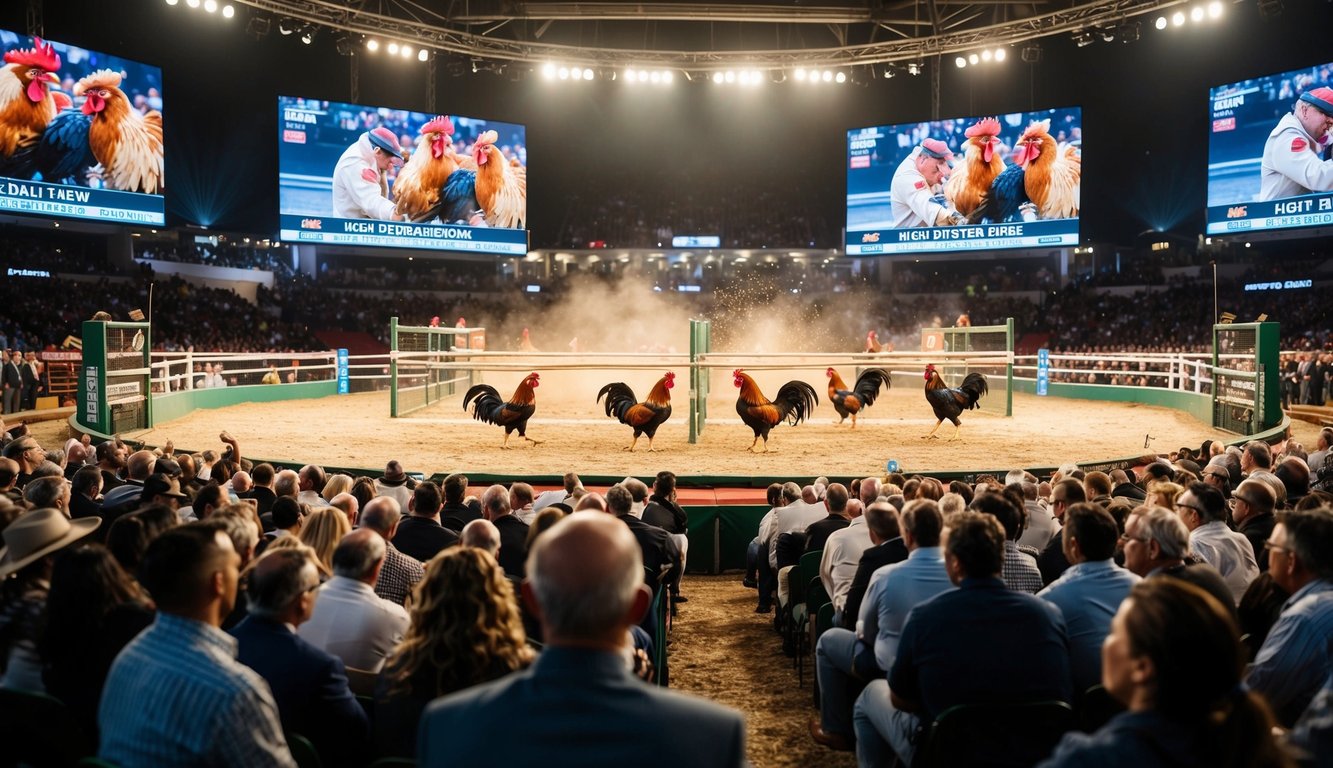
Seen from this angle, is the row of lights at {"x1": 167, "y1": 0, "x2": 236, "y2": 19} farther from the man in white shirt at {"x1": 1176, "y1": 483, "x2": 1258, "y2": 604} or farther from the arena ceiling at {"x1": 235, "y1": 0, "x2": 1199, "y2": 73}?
the man in white shirt at {"x1": 1176, "y1": 483, "x2": 1258, "y2": 604}

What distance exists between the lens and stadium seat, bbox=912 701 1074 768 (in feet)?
8.98

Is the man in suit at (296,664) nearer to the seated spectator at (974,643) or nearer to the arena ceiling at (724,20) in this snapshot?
the seated spectator at (974,643)

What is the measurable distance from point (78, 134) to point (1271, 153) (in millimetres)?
29049

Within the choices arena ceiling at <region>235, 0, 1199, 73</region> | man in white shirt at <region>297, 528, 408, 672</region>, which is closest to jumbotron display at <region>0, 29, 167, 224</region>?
arena ceiling at <region>235, 0, 1199, 73</region>

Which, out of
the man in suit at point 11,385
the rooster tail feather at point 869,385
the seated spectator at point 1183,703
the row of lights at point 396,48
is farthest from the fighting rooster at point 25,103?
the seated spectator at point 1183,703

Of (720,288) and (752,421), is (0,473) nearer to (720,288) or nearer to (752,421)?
(752,421)

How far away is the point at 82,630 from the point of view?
2793 millimetres

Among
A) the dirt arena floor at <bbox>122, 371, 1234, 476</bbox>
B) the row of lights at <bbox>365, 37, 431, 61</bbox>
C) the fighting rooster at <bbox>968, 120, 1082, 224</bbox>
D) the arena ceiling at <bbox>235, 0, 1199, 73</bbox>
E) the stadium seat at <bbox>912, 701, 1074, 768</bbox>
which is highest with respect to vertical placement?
the arena ceiling at <bbox>235, 0, 1199, 73</bbox>

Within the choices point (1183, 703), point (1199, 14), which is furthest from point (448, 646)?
point (1199, 14)

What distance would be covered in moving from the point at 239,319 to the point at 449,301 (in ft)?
29.3

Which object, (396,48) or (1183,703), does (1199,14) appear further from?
(1183,703)

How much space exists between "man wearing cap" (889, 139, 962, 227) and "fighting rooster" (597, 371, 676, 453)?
17.9 m

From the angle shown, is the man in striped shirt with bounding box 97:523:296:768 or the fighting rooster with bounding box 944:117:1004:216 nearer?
the man in striped shirt with bounding box 97:523:296:768

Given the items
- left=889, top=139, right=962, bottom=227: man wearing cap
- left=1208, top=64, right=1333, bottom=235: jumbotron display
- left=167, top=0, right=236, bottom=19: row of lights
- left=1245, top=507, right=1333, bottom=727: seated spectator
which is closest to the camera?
left=1245, top=507, right=1333, bottom=727: seated spectator
